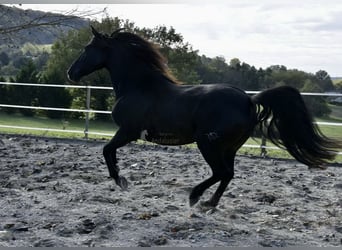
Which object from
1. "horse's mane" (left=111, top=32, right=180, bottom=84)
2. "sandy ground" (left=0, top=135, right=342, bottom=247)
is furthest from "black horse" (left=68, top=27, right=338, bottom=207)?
"sandy ground" (left=0, top=135, right=342, bottom=247)

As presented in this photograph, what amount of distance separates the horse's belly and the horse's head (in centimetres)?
124

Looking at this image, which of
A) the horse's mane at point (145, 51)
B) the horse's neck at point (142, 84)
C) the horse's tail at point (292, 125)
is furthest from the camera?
the horse's mane at point (145, 51)

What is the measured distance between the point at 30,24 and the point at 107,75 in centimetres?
1843

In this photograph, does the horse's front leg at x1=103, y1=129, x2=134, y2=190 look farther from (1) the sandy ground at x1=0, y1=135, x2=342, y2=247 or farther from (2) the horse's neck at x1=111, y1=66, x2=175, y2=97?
(2) the horse's neck at x1=111, y1=66, x2=175, y2=97

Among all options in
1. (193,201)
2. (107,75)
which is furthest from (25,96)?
(193,201)

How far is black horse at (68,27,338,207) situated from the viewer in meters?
4.90

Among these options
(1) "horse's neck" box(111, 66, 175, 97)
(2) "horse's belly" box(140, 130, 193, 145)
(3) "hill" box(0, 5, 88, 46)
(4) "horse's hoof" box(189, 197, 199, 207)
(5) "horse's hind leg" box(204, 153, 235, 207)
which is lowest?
(4) "horse's hoof" box(189, 197, 199, 207)

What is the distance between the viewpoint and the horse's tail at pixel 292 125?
16.5ft

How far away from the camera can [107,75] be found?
2552cm

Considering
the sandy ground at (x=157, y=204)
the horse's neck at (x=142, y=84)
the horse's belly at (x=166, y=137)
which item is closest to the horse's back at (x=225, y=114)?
the horse's belly at (x=166, y=137)

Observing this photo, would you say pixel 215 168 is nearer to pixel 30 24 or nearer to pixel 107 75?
pixel 30 24

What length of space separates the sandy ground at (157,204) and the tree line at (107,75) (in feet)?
45.4

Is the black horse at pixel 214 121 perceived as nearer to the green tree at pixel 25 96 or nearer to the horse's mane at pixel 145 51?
the horse's mane at pixel 145 51

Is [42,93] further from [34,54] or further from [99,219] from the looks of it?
[99,219]
